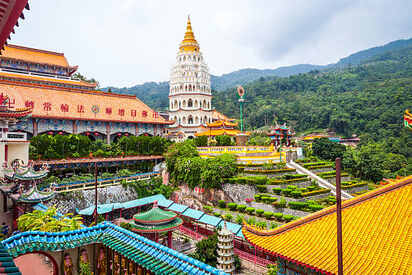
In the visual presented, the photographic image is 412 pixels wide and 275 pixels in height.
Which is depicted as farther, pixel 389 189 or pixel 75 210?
pixel 75 210

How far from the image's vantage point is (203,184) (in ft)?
72.1

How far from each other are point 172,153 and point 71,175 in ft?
29.6

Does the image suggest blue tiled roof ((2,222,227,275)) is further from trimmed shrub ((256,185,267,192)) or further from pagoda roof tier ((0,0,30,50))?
trimmed shrub ((256,185,267,192))

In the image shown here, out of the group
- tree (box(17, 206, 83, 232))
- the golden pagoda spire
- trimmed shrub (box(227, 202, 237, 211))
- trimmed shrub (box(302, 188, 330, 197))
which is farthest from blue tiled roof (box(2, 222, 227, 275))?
the golden pagoda spire

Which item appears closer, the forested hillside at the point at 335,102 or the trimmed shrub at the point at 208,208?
the trimmed shrub at the point at 208,208

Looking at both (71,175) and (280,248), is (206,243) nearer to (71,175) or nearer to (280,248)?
(280,248)

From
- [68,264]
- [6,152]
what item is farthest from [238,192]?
[6,152]

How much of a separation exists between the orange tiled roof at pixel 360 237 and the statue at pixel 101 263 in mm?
3589

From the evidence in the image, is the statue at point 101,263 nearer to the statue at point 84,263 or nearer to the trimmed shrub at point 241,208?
the statue at point 84,263

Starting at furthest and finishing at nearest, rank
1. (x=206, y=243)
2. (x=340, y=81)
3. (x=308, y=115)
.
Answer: (x=340, y=81)
(x=308, y=115)
(x=206, y=243)

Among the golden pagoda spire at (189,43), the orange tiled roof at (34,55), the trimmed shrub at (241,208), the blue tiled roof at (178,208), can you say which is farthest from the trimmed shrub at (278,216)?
the orange tiled roof at (34,55)

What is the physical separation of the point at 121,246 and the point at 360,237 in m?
5.14

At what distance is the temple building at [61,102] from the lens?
83.8ft

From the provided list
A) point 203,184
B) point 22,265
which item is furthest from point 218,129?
point 22,265
